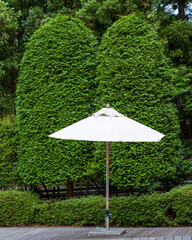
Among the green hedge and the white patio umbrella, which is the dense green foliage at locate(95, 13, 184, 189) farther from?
the white patio umbrella

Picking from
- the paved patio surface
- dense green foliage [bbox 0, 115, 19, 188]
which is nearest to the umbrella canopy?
the paved patio surface

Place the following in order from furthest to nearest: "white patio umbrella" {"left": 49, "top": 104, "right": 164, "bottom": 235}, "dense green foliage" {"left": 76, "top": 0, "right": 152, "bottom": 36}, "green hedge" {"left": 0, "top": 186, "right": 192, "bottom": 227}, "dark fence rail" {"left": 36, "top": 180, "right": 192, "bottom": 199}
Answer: "dense green foliage" {"left": 76, "top": 0, "right": 152, "bottom": 36}
"dark fence rail" {"left": 36, "top": 180, "right": 192, "bottom": 199}
"green hedge" {"left": 0, "top": 186, "right": 192, "bottom": 227}
"white patio umbrella" {"left": 49, "top": 104, "right": 164, "bottom": 235}

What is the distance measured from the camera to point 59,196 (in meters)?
8.07

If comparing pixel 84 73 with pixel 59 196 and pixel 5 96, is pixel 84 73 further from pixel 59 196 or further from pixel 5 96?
pixel 5 96

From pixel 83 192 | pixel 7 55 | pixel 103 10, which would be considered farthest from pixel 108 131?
pixel 7 55

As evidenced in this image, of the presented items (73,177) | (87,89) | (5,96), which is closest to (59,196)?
(73,177)

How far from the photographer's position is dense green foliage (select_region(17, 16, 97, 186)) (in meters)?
7.11

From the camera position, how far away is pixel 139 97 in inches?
271

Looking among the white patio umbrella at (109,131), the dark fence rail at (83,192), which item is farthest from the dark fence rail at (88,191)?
the white patio umbrella at (109,131)

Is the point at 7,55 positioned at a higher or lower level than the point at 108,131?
higher

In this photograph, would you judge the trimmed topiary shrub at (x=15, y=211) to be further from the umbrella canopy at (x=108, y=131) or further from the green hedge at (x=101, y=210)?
the umbrella canopy at (x=108, y=131)

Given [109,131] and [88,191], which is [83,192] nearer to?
[88,191]

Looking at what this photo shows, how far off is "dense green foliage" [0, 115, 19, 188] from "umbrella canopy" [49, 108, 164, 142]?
3.22m

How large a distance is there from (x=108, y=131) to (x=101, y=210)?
2584 mm
